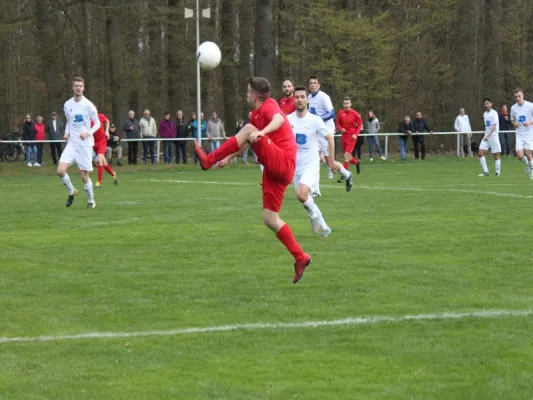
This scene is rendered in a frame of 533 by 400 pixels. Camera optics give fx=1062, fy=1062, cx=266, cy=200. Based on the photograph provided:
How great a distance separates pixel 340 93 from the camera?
1786 inches

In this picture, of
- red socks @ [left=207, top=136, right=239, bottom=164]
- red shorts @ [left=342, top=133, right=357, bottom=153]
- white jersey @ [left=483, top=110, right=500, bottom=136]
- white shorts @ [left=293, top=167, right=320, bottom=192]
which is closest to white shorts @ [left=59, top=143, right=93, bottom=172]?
white shorts @ [left=293, top=167, right=320, bottom=192]

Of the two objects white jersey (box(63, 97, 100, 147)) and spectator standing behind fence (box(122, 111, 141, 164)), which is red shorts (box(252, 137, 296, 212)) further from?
spectator standing behind fence (box(122, 111, 141, 164))

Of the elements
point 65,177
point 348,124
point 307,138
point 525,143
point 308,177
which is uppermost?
point 348,124

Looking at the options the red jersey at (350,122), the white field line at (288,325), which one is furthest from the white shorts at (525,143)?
the white field line at (288,325)

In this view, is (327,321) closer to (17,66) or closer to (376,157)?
(376,157)

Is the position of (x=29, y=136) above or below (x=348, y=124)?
below

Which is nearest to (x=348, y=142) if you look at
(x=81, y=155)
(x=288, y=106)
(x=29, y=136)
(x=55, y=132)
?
(x=288, y=106)

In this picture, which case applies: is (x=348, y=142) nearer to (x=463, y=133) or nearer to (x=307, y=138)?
(x=307, y=138)

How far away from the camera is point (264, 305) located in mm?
8773

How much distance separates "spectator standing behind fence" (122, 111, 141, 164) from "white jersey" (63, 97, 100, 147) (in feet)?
53.0

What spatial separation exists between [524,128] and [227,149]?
17.9 m

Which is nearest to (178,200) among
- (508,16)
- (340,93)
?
(340,93)

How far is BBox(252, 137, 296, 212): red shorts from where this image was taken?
10.0 meters

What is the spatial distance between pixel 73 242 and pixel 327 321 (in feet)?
20.4
